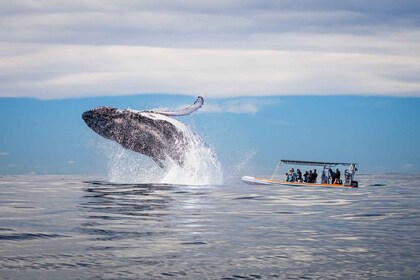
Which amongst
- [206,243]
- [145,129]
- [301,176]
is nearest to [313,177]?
[301,176]

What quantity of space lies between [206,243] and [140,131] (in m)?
22.6

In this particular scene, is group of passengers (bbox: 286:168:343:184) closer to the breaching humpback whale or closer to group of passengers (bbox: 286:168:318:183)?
group of passengers (bbox: 286:168:318:183)

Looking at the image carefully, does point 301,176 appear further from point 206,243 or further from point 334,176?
point 206,243

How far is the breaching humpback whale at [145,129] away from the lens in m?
35.9

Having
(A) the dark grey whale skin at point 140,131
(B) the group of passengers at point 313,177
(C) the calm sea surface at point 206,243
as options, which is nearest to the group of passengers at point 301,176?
(B) the group of passengers at point 313,177

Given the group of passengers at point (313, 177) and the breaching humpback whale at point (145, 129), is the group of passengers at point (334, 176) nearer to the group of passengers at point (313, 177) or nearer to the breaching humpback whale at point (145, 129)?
the group of passengers at point (313, 177)

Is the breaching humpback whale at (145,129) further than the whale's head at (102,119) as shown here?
Yes

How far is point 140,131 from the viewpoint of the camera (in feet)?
121

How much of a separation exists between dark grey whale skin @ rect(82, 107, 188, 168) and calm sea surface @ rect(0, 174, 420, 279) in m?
12.0

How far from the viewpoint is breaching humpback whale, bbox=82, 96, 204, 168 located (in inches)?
1415

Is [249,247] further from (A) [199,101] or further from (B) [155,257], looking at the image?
(A) [199,101]

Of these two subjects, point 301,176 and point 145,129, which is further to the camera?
point 301,176

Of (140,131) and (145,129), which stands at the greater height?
(145,129)

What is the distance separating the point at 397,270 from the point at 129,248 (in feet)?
17.8
